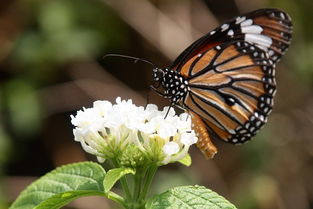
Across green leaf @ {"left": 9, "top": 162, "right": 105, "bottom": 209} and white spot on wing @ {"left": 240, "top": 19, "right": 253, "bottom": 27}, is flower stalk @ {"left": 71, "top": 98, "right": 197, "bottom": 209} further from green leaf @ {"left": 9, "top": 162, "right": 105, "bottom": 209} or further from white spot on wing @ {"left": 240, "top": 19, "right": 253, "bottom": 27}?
white spot on wing @ {"left": 240, "top": 19, "right": 253, "bottom": 27}

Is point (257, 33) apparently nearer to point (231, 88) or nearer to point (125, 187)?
point (231, 88)

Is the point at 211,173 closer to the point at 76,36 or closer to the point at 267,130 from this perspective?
the point at 267,130

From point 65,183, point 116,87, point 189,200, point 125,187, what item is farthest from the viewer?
point 116,87

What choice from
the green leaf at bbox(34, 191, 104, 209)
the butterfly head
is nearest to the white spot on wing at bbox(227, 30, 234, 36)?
the butterfly head

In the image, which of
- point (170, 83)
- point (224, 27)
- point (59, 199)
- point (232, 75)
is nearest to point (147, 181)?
point (59, 199)

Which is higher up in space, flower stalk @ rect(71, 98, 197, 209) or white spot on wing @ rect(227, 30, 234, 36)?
white spot on wing @ rect(227, 30, 234, 36)

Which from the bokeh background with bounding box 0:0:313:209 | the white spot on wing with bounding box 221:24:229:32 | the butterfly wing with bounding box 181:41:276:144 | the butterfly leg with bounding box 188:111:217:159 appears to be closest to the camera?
the butterfly leg with bounding box 188:111:217:159

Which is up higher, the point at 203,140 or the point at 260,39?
the point at 260,39
